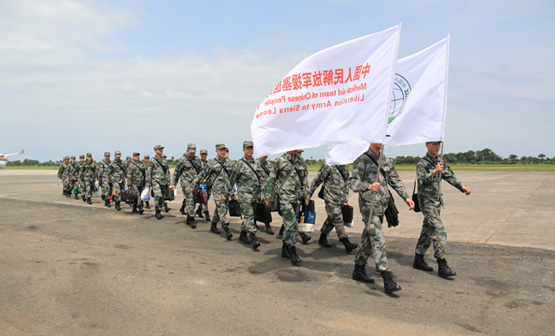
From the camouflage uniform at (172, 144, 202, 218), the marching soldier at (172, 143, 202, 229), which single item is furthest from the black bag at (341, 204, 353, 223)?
the camouflage uniform at (172, 144, 202, 218)

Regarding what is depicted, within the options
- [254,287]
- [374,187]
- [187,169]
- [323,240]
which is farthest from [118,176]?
[374,187]

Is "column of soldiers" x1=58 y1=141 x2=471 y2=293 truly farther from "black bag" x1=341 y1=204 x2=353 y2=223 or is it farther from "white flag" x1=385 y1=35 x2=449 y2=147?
"white flag" x1=385 y1=35 x2=449 y2=147

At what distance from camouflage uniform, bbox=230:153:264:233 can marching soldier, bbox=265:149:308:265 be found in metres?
1.08

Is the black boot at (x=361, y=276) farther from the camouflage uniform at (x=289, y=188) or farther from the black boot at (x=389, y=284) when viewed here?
the camouflage uniform at (x=289, y=188)

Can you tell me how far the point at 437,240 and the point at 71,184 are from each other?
17144 millimetres

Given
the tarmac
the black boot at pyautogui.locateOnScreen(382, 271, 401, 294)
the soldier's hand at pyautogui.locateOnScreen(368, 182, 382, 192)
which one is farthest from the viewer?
the soldier's hand at pyautogui.locateOnScreen(368, 182, 382, 192)

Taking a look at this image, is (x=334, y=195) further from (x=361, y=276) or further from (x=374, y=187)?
(x=374, y=187)

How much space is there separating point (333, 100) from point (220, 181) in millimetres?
4151

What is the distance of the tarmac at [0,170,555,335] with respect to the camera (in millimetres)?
4027

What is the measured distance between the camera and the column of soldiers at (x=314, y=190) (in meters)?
5.47

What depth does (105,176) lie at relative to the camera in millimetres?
15188

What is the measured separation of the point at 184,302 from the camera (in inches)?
183

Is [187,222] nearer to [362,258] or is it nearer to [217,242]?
[217,242]

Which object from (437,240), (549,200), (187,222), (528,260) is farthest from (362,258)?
(549,200)
